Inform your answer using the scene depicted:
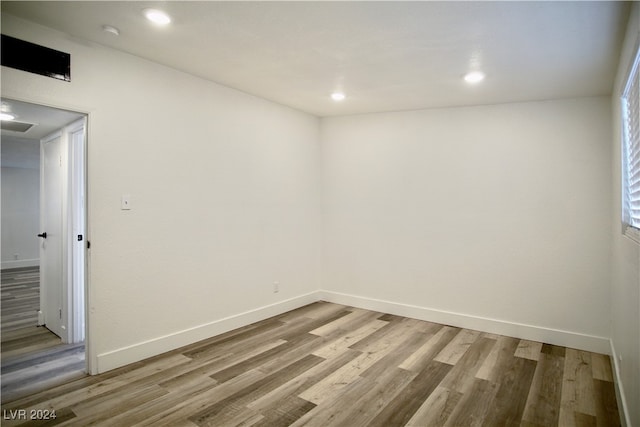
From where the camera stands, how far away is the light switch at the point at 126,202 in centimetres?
294

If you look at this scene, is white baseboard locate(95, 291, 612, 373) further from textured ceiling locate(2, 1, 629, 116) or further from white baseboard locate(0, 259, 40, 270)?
white baseboard locate(0, 259, 40, 270)

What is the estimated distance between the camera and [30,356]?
3.24 m

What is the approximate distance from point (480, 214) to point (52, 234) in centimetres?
469

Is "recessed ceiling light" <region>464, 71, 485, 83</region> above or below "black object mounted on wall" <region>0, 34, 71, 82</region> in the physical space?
above

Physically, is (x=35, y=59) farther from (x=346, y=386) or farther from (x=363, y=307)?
(x=363, y=307)

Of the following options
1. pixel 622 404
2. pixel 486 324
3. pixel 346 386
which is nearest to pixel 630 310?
pixel 622 404

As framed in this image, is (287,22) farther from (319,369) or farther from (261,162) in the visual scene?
(319,369)

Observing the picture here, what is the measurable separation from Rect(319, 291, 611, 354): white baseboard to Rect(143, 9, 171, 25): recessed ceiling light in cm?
378

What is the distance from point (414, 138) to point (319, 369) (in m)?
2.87

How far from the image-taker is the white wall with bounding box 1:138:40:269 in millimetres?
8258

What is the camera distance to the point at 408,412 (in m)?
2.34

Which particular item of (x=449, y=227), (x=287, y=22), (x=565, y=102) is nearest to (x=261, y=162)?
(x=287, y=22)

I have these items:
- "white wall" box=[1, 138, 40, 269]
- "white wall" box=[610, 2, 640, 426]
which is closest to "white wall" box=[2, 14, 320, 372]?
"white wall" box=[610, 2, 640, 426]

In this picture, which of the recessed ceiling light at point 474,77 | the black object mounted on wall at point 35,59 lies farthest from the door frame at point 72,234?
the recessed ceiling light at point 474,77
